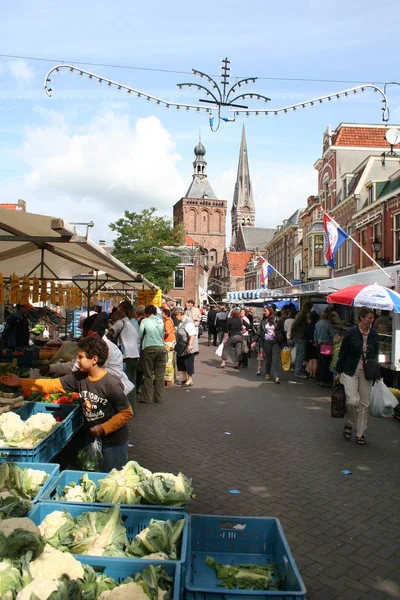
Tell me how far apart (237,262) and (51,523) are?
10108cm

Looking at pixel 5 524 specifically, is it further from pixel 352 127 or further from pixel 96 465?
pixel 352 127

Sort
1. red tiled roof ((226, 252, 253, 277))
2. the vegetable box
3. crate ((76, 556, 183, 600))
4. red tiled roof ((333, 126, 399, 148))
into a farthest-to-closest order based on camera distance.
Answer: red tiled roof ((226, 252, 253, 277))
red tiled roof ((333, 126, 399, 148))
the vegetable box
crate ((76, 556, 183, 600))

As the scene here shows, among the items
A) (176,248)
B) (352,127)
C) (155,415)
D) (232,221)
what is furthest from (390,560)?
(232,221)

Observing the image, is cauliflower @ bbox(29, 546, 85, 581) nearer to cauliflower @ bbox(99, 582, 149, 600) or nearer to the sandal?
cauliflower @ bbox(99, 582, 149, 600)

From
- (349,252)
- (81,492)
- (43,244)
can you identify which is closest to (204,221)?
(349,252)

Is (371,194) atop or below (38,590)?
atop

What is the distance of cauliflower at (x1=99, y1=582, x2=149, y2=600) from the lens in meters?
2.13

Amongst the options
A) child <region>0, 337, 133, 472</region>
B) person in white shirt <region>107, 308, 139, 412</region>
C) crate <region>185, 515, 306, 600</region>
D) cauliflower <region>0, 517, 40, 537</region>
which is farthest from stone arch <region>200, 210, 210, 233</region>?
cauliflower <region>0, 517, 40, 537</region>

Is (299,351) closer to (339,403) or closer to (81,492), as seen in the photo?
(339,403)

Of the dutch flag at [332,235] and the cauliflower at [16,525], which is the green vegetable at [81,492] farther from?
the dutch flag at [332,235]

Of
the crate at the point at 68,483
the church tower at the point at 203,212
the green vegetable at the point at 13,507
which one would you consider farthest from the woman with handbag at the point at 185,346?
the church tower at the point at 203,212

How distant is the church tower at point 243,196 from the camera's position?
436 feet

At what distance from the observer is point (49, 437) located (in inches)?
166

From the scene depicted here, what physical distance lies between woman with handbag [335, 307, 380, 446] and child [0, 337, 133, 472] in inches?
143
